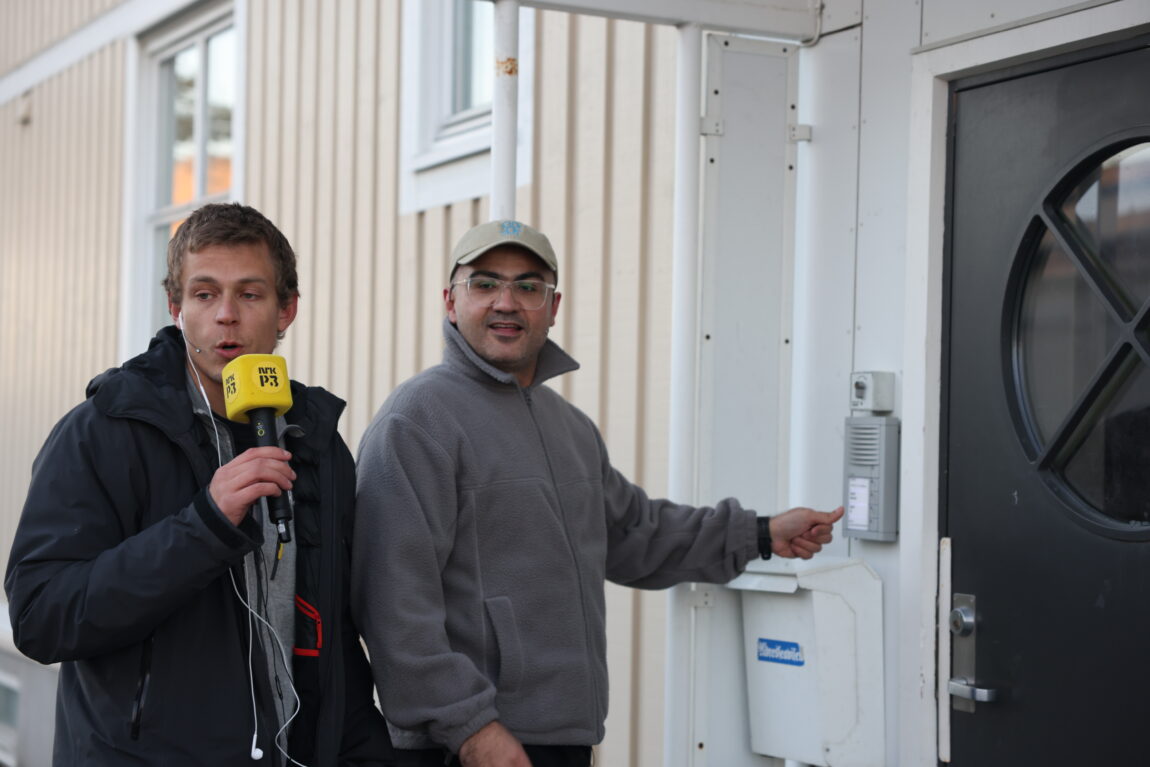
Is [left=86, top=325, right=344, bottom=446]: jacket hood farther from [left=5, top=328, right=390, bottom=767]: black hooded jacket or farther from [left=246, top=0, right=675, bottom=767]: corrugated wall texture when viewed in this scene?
[left=246, top=0, right=675, bottom=767]: corrugated wall texture

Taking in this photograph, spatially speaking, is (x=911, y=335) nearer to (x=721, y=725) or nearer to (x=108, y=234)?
(x=721, y=725)

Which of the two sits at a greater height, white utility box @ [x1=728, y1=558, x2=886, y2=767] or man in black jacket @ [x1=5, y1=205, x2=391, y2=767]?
man in black jacket @ [x1=5, y1=205, x2=391, y2=767]

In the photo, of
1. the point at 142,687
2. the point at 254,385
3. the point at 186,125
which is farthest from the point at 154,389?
the point at 186,125

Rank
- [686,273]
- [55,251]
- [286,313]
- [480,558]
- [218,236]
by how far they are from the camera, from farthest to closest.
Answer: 1. [55,251]
2. [686,273]
3. [480,558]
4. [286,313]
5. [218,236]

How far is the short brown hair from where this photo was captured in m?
2.63

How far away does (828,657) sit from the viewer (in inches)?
148

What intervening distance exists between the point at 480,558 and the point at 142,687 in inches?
35.0

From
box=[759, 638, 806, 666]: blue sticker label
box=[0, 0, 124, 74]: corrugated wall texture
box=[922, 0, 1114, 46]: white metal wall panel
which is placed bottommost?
box=[759, 638, 806, 666]: blue sticker label

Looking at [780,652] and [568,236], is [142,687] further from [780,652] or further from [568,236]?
[568,236]

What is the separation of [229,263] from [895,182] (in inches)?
82.5

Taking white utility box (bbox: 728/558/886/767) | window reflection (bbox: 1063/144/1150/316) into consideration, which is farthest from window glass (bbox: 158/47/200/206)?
window reflection (bbox: 1063/144/1150/316)

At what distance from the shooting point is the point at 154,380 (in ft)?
8.20

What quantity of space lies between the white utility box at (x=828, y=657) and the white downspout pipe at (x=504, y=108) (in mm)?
1299

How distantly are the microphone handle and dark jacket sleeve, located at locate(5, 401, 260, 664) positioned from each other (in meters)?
0.05
